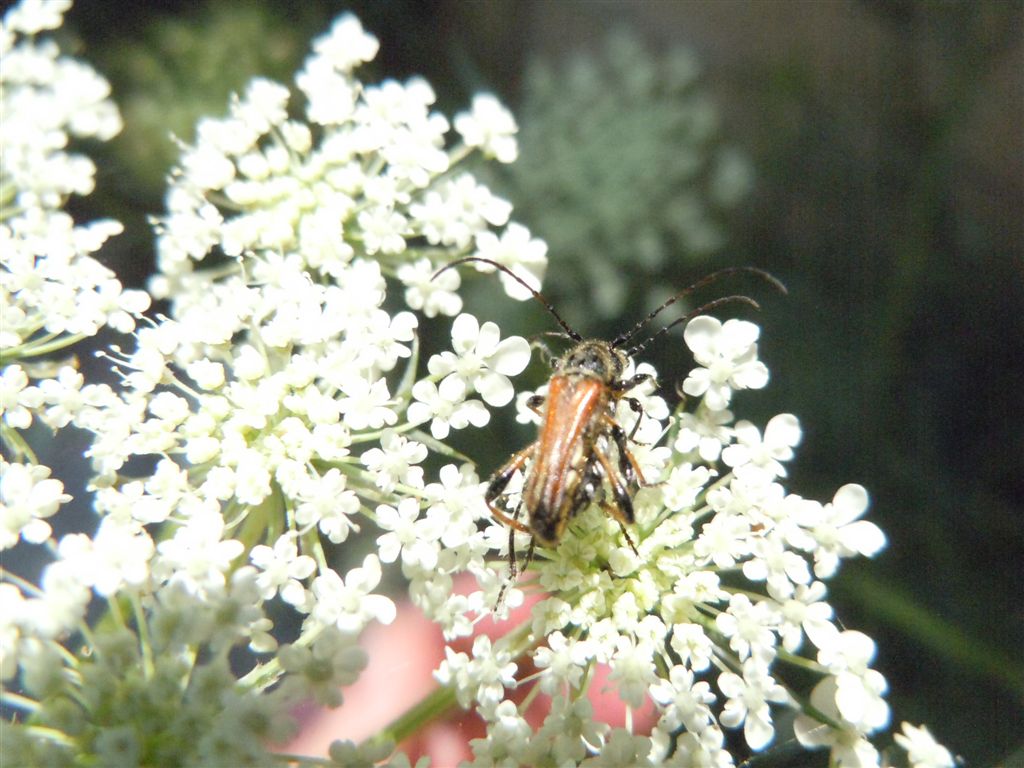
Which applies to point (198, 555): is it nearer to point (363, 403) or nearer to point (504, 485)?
point (363, 403)

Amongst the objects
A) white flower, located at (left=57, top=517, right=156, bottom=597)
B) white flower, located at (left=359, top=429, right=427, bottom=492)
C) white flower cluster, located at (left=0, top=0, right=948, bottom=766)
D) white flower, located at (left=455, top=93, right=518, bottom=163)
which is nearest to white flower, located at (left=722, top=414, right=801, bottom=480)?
white flower cluster, located at (left=0, top=0, right=948, bottom=766)

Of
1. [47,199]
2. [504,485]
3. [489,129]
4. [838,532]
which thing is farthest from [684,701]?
[47,199]

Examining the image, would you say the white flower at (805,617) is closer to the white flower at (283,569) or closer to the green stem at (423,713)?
the green stem at (423,713)

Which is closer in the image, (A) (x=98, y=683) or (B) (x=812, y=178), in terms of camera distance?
(A) (x=98, y=683)

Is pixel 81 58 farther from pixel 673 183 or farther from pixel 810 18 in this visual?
pixel 810 18

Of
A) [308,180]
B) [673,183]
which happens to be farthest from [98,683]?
[673,183]

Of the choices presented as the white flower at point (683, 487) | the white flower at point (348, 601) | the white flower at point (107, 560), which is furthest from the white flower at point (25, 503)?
the white flower at point (683, 487)

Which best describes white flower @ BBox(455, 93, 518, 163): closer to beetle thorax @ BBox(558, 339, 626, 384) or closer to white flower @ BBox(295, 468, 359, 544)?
beetle thorax @ BBox(558, 339, 626, 384)

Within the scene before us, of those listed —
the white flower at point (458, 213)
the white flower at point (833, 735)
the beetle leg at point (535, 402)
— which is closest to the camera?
the white flower at point (833, 735)
